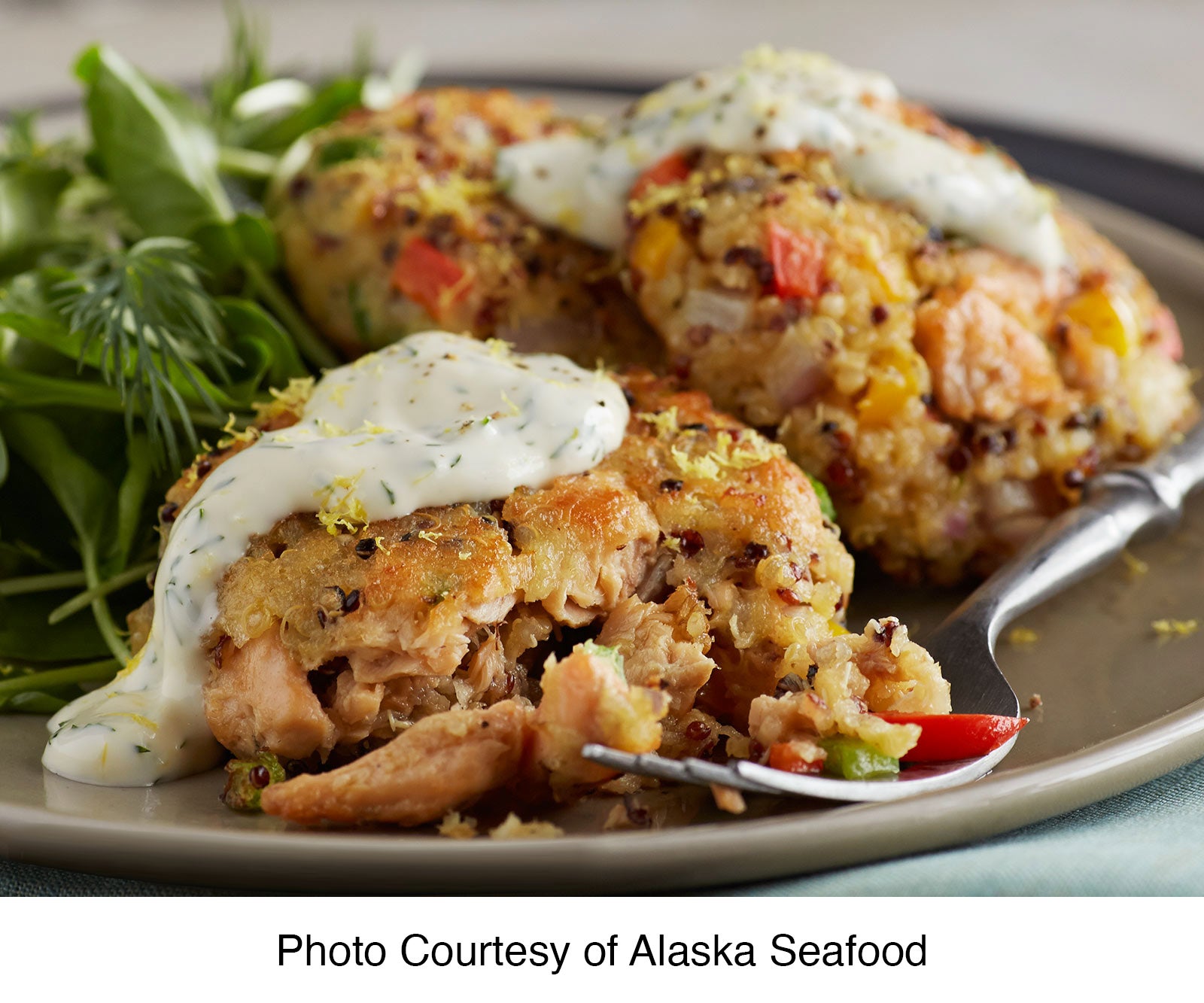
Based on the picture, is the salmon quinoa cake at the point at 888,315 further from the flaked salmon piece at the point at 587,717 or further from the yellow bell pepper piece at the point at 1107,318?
the flaked salmon piece at the point at 587,717

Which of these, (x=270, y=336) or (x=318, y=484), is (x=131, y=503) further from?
(x=318, y=484)

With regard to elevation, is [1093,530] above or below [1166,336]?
below

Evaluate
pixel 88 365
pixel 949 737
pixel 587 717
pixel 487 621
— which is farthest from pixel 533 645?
pixel 88 365

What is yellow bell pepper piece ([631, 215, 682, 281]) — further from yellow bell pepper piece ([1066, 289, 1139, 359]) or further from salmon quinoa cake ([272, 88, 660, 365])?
yellow bell pepper piece ([1066, 289, 1139, 359])

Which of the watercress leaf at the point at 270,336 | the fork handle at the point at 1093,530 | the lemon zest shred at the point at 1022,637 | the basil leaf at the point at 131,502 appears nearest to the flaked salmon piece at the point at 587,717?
the fork handle at the point at 1093,530

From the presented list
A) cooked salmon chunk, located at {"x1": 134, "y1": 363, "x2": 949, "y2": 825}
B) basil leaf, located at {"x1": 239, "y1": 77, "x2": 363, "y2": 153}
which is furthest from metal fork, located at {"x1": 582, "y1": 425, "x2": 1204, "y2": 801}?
basil leaf, located at {"x1": 239, "y1": 77, "x2": 363, "y2": 153}

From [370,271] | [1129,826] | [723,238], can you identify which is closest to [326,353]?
[370,271]

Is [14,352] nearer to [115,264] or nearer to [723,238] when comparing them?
[115,264]
